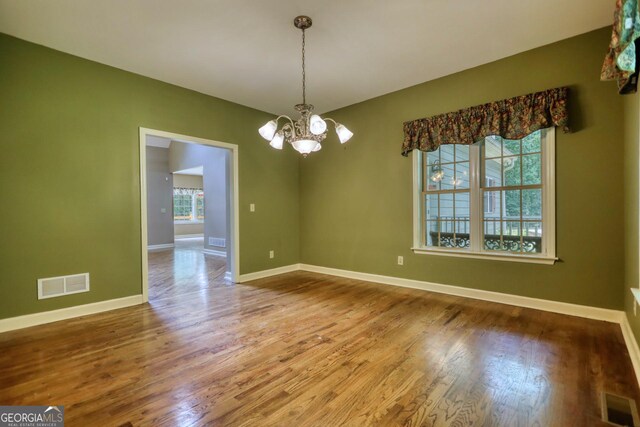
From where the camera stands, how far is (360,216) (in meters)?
4.82

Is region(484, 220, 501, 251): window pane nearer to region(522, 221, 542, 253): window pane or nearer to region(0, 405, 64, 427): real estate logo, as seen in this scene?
region(522, 221, 542, 253): window pane

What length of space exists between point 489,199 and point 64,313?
16.6 ft

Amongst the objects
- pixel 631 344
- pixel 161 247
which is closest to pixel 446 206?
pixel 631 344

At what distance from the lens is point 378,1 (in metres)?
2.45

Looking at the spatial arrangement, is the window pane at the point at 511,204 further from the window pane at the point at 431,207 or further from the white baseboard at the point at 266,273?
the white baseboard at the point at 266,273

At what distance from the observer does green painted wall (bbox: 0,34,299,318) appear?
2.89 meters

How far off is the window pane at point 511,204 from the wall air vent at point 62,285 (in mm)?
4940

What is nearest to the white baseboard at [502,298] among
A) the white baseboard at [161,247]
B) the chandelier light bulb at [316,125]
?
the chandelier light bulb at [316,125]

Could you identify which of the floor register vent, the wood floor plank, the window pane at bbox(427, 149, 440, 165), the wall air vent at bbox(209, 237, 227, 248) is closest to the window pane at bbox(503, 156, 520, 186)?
the window pane at bbox(427, 149, 440, 165)

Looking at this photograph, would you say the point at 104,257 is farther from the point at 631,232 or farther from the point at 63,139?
the point at 631,232

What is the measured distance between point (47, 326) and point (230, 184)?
271 centimetres

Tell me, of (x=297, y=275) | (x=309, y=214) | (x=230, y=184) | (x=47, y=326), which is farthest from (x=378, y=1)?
(x=47, y=326)

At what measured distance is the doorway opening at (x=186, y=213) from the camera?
14.0ft

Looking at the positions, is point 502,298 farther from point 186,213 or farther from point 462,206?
point 186,213
